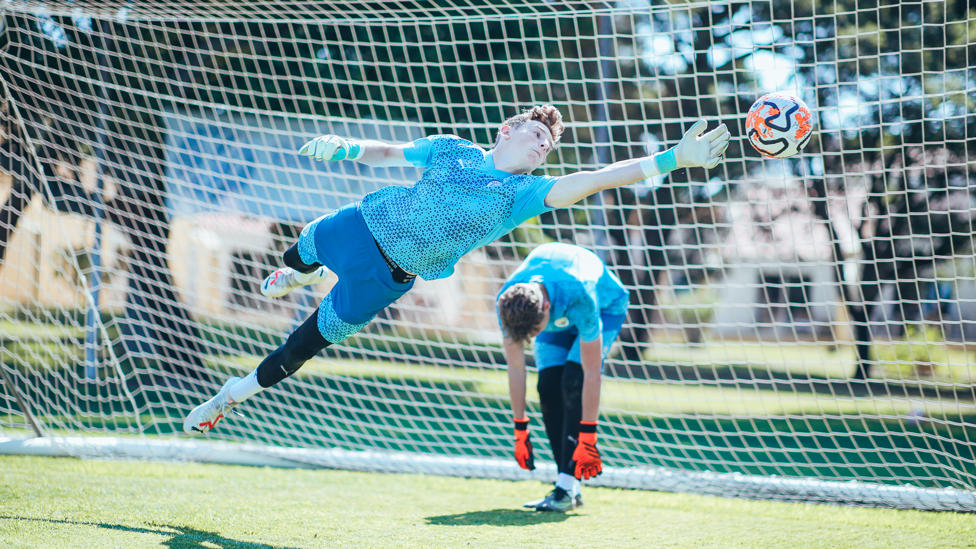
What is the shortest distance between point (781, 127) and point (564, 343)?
5.78 ft

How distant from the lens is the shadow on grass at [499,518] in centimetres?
376

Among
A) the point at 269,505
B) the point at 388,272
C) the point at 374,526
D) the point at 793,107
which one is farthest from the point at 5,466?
the point at 793,107

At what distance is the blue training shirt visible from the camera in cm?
384

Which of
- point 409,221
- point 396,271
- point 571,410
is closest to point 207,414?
point 396,271

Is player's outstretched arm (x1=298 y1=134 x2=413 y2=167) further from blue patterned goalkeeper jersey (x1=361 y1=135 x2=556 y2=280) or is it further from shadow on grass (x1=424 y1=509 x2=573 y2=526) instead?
shadow on grass (x1=424 y1=509 x2=573 y2=526)

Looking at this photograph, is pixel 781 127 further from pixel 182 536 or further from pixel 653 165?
pixel 182 536

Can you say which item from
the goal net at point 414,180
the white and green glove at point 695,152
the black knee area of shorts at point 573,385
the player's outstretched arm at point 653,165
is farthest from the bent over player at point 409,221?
the goal net at point 414,180

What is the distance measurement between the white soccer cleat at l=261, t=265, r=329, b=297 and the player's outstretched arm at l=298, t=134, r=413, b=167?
2.24 feet

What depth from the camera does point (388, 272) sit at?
3.28 meters

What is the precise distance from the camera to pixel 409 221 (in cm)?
318

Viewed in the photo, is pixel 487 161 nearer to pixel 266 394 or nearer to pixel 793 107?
pixel 793 107

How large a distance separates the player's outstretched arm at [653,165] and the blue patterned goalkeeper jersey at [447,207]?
15 centimetres

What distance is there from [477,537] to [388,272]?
1.29 m

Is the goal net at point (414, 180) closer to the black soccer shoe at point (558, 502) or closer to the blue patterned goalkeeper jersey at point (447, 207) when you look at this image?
the black soccer shoe at point (558, 502)
